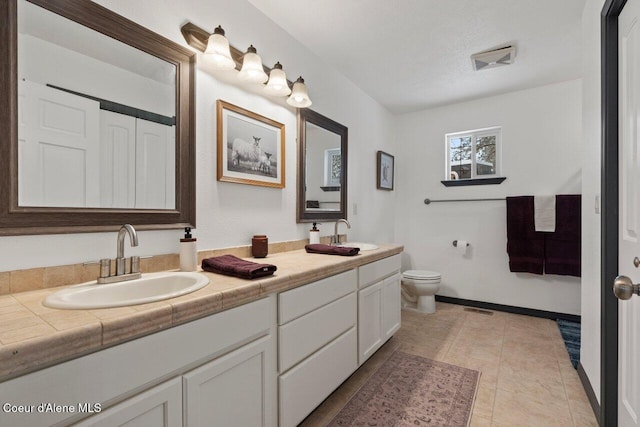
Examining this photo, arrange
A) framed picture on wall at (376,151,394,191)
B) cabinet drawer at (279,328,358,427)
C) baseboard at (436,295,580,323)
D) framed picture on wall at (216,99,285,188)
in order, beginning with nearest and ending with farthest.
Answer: cabinet drawer at (279,328,358,427) → framed picture on wall at (216,99,285,188) → baseboard at (436,295,580,323) → framed picture on wall at (376,151,394,191)

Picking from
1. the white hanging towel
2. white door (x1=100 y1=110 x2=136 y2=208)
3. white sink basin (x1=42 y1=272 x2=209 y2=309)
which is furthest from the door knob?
the white hanging towel

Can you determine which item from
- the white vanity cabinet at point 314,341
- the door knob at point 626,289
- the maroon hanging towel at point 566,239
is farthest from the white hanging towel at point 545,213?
the door knob at point 626,289

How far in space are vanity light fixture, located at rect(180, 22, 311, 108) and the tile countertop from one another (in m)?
1.13

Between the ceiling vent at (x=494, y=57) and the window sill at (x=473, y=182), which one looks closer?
the ceiling vent at (x=494, y=57)

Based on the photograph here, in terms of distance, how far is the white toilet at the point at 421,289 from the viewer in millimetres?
3006

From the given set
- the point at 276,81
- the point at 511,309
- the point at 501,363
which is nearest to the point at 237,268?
the point at 276,81

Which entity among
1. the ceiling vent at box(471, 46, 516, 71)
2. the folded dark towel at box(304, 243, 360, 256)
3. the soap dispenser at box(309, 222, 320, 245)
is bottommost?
the folded dark towel at box(304, 243, 360, 256)

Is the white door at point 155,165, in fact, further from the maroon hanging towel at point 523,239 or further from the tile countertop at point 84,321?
the maroon hanging towel at point 523,239

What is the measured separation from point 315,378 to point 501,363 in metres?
1.45

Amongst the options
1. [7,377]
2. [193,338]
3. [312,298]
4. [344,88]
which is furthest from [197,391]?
[344,88]

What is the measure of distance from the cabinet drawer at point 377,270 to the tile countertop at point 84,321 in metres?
0.83

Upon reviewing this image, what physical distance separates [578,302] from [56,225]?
151 inches

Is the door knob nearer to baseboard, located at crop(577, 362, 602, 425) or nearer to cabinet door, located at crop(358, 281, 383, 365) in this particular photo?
baseboard, located at crop(577, 362, 602, 425)

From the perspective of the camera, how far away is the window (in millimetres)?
3207
